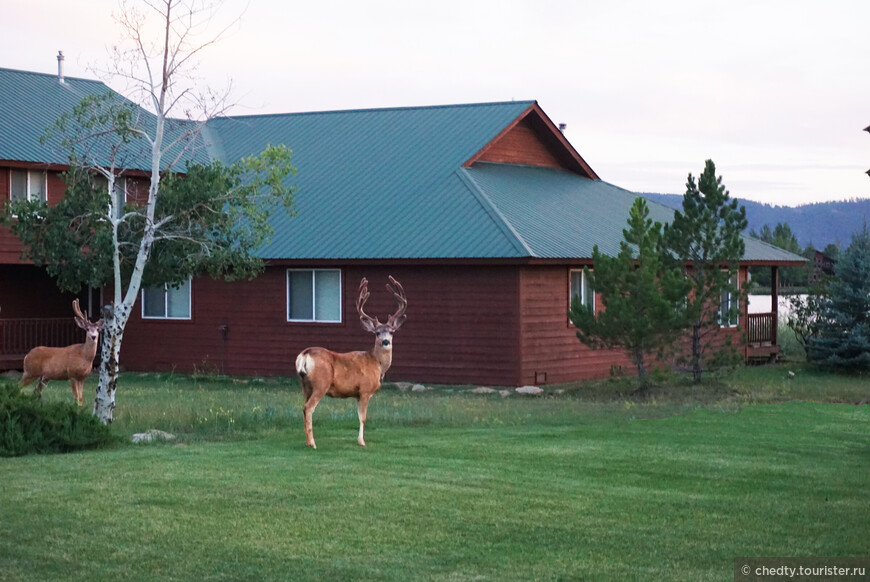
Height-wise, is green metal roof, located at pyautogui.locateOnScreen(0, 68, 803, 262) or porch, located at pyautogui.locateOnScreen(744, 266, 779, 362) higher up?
green metal roof, located at pyautogui.locateOnScreen(0, 68, 803, 262)

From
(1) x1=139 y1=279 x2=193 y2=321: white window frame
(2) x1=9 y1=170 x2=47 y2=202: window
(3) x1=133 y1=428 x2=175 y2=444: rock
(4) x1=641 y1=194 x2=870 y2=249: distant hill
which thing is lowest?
(3) x1=133 y1=428 x2=175 y2=444: rock

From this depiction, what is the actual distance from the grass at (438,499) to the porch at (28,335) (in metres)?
11.8

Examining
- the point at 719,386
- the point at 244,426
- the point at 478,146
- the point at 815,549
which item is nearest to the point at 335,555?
the point at 815,549

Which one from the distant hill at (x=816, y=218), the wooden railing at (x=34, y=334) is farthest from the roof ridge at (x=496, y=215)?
the distant hill at (x=816, y=218)

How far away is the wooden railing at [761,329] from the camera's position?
32.8m

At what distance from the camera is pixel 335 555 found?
354 inches

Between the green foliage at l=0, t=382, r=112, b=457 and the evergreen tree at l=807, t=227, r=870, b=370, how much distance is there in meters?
20.8

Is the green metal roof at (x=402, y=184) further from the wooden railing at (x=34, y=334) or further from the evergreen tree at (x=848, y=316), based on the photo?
the wooden railing at (x=34, y=334)

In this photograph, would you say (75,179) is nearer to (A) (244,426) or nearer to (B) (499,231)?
(A) (244,426)

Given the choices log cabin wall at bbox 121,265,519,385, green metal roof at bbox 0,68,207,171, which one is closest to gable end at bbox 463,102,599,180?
log cabin wall at bbox 121,265,519,385

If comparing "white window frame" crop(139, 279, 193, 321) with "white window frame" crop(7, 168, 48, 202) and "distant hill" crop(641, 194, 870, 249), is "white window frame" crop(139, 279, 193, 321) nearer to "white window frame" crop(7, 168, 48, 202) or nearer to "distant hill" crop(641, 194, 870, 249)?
"white window frame" crop(7, 168, 48, 202)

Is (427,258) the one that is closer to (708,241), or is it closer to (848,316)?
(708,241)

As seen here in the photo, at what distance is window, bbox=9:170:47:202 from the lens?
2723cm

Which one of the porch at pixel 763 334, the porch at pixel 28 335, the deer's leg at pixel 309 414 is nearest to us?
the deer's leg at pixel 309 414
